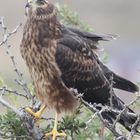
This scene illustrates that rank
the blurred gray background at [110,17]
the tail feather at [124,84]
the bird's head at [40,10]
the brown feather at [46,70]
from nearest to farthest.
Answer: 1. the tail feather at [124,84]
2. the brown feather at [46,70]
3. the bird's head at [40,10]
4. the blurred gray background at [110,17]

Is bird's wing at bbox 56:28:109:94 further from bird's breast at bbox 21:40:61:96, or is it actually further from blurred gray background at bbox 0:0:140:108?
blurred gray background at bbox 0:0:140:108

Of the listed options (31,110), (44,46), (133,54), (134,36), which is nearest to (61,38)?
(44,46)

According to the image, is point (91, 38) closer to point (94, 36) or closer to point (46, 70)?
point (94, 36)

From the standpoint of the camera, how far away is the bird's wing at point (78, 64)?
286 inches

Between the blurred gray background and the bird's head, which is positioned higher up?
the bird's head

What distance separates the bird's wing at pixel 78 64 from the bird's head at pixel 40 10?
0.21 meters

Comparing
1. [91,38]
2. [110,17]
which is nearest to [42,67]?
[91,38]

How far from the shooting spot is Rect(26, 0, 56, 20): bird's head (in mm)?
7289

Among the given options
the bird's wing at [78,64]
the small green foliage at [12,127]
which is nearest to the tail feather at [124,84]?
the bird's wing at [78,64]

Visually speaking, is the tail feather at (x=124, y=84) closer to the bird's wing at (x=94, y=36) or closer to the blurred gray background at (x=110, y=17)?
the bird's wing at (x=94, y=36)

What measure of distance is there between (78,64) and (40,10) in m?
0.49

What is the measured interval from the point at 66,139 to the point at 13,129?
42 cm

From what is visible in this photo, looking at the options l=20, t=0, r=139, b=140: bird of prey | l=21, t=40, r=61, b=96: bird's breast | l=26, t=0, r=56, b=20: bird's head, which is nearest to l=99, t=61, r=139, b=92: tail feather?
l=20, t=0, r=139, b=140: bird of prey

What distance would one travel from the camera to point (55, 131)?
677 cm
